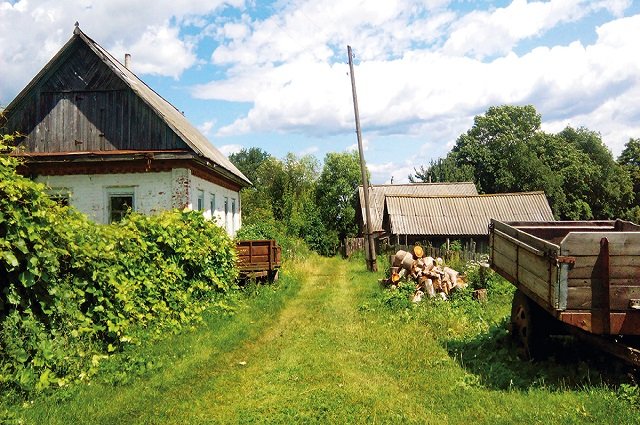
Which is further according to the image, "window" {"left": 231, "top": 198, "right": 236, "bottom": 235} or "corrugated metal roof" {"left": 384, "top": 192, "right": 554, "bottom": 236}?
"corrugated metal roof" {"left": 384, "top": 192, "right": 554, "bottom": 236}

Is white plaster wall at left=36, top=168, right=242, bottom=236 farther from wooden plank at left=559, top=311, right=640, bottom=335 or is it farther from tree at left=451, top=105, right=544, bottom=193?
tree at left=451, top=105, right=544, bottom=193

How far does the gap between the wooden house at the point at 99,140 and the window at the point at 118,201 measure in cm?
3

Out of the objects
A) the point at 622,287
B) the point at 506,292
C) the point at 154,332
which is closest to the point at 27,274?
the point at 154,332

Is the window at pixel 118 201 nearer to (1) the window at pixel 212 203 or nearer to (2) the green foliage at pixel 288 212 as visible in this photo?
(1) the window at pixel 212 203

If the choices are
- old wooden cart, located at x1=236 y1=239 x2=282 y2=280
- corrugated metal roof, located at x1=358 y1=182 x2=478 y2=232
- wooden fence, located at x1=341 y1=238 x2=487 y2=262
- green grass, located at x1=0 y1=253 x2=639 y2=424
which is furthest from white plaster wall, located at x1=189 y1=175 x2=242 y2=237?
corrugated metal roof, located at x1=358 y1=182 x2=478 y2=232

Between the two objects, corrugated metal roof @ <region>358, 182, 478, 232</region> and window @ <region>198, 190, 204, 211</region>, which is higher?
corrugated metal roof @ <region>358, 182, 478, 232</region>

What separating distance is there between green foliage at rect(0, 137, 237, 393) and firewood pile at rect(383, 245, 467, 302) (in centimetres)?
558

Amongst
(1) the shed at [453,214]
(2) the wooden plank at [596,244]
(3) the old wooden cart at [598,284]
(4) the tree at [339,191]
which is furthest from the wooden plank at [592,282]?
(4) the tree at [339,191]

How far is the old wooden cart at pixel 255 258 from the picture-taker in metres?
13.7

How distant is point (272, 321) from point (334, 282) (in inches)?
263

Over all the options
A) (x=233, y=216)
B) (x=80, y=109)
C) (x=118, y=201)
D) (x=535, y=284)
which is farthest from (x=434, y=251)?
(x=535, y=284)

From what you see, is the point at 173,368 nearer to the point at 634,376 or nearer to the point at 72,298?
the point at 72,298

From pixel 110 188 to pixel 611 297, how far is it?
13.6 metres

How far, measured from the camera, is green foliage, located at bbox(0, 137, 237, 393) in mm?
5621
